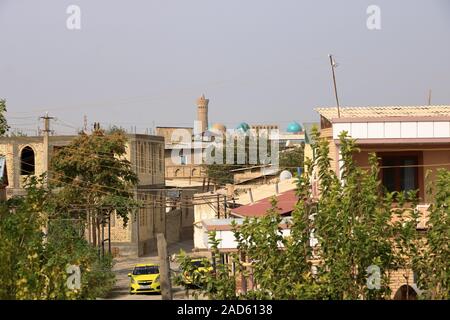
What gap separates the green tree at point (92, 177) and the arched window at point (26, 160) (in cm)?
1023

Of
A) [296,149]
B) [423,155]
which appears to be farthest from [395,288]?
[296,149]

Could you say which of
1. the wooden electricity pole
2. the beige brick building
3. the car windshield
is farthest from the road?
the wooden electricity pole

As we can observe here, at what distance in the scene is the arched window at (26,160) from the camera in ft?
167

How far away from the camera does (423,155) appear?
1909 centimetres

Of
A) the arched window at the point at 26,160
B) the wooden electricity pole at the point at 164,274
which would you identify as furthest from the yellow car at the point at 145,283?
the wooden electricity pole at the point at 164,274

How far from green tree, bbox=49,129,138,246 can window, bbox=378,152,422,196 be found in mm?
21755

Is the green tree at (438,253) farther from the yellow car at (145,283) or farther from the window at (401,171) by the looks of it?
the yellow car at (145,283)

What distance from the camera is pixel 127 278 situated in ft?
127

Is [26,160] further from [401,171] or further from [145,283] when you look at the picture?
[401,171]

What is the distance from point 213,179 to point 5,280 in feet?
204

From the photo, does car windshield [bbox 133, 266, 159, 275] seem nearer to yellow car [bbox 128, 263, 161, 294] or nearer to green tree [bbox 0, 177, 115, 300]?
yellow car [bbox 128, 263, 161, 294]

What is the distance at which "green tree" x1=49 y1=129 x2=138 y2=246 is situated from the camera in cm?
3966

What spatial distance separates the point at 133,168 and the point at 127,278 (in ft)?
38.6
